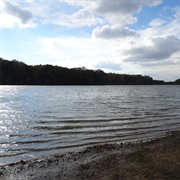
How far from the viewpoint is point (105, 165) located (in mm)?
7918

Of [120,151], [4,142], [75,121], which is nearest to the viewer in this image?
Result: [120,151]

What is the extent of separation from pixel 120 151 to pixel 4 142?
19.0 ft

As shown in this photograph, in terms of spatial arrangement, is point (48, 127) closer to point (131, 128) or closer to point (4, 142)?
point (4, 142)

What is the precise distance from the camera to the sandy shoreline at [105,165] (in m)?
7.05

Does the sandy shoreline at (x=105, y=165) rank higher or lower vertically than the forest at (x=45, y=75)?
lower

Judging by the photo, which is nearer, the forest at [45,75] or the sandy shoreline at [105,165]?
the sandy shoreline at [105,165]

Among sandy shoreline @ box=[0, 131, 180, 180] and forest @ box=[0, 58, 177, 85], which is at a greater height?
forest @ box=[0, 58, 177, 85]

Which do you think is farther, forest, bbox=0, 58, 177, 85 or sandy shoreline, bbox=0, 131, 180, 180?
forest, bbox=0, 58, 177, 85

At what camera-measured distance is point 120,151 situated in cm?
988

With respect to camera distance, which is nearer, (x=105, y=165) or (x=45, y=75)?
(x=105, y=165)

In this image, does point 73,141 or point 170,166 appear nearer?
point 170,166

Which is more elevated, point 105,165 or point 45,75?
point 45,75

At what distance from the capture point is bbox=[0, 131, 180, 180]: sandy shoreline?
7.05 m

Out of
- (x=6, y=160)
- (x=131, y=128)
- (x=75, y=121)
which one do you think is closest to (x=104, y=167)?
(x=6, y=160)
